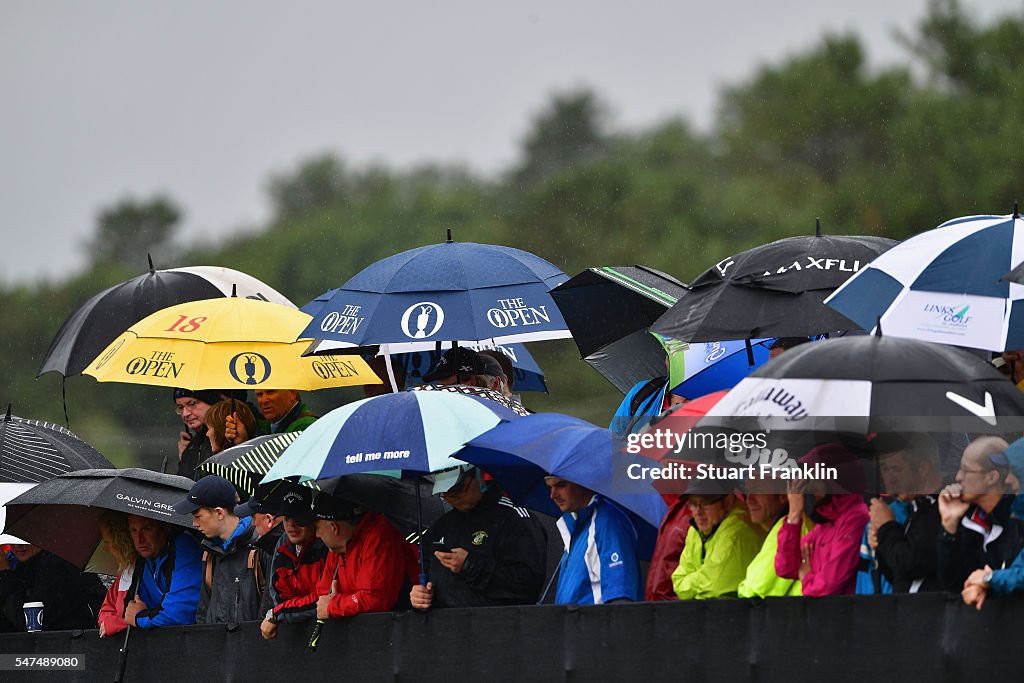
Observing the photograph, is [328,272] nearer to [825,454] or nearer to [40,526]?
[40,526]

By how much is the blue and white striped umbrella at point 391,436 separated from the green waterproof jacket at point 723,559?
1.34 meters

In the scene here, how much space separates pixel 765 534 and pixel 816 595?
48 cm

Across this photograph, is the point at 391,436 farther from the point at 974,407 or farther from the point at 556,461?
the point at 974,407

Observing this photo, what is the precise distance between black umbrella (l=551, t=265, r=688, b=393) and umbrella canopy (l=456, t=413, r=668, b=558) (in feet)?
5.06

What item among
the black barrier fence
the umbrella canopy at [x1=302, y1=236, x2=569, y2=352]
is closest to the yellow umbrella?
the umbrella canopy at [x1=302, y1=236, x2=569, y2=352]

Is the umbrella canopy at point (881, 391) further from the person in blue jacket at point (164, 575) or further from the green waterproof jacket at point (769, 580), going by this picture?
the person in blue jacket at point (164, 575)

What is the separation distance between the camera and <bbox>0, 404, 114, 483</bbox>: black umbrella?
10.4 metres

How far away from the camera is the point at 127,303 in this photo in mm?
12633

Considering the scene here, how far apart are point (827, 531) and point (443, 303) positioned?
3.80 meters

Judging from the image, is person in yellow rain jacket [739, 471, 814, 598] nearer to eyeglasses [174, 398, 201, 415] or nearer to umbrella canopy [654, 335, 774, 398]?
umbrella canopy [654, 335, 774, 398]

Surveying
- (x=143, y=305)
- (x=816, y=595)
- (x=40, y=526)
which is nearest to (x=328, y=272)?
(x=143, y=305)

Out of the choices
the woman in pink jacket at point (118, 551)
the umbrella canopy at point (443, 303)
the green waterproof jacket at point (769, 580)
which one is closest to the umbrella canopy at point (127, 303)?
the umbrella canopy at point (443, 303)

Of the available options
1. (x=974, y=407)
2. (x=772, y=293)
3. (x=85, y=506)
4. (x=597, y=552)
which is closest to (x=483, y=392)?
(x=772, y=293)

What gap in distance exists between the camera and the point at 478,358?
10438 millimetres
